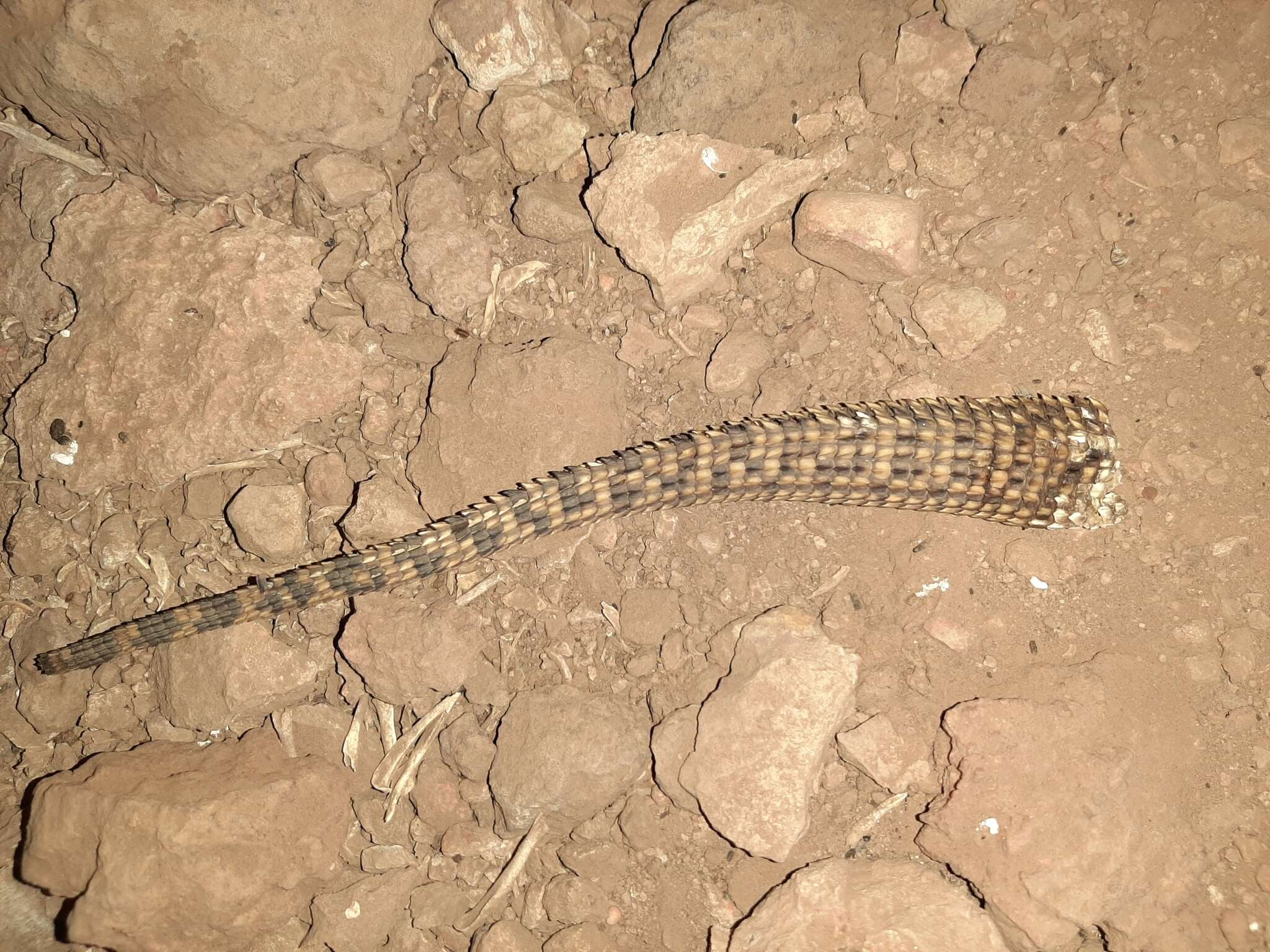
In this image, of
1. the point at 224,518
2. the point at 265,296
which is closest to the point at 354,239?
the point at 265,296

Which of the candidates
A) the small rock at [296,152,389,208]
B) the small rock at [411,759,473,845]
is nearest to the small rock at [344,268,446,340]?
the small rock at [296,152,389,208]

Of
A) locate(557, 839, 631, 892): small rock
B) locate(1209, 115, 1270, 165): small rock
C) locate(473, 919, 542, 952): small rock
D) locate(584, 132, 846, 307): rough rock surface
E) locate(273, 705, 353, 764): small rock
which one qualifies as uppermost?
locate(584, 132, 846, 307): rough rock surface

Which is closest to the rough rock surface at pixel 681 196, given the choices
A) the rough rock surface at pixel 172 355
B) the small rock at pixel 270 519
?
the rough rock surface at pixel 172 355

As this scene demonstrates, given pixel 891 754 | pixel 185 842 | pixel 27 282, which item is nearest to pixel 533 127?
pixel 27 282

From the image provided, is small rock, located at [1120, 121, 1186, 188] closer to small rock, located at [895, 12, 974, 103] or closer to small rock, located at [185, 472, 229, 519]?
small rock, located at [895, 12, 974, 103]

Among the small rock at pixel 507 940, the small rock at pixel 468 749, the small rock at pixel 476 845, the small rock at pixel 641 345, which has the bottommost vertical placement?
the small rock at pixel 507 940

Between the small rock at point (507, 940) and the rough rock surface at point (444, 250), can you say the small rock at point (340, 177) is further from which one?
the small rock at point (507, 940)
